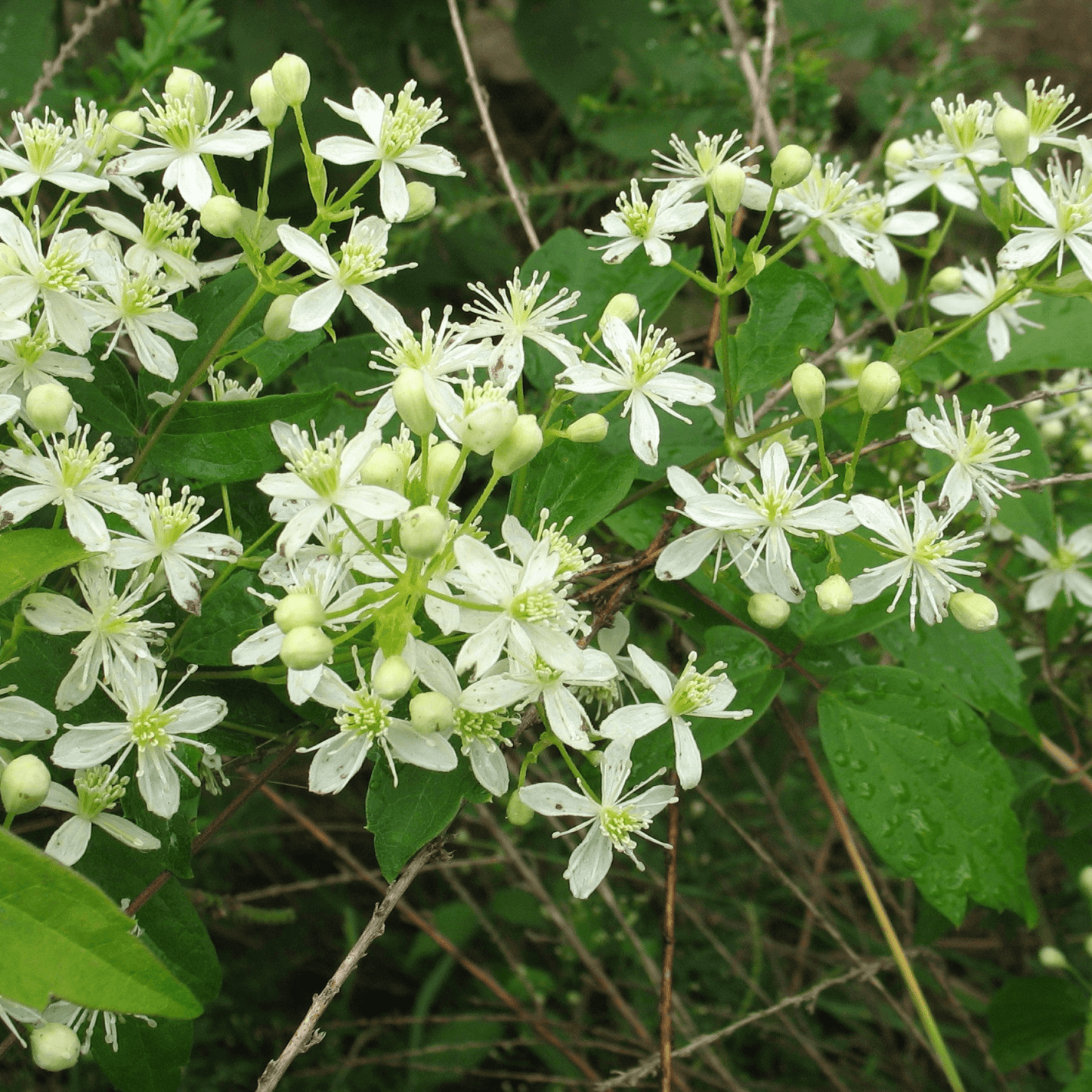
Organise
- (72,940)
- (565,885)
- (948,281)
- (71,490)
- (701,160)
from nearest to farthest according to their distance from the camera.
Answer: (72,940)
(71,490)
(701,160)
(948,281)
(565,885)

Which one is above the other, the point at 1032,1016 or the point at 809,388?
the point at 809,388

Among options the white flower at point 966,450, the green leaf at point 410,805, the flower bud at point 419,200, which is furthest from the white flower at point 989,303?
the green leaf at point 410,805

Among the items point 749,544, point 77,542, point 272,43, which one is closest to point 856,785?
point 749,544

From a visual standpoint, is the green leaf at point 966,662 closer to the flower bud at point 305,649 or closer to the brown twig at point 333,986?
the brown twig at point 333,986

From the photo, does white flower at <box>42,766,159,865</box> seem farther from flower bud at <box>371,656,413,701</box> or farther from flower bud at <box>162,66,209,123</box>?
flower bud at <box>162,66,209,123</box>

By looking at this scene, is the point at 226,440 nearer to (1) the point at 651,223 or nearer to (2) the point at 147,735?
(2) the point at 147,735

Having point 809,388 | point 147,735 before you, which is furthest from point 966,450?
point 147,735

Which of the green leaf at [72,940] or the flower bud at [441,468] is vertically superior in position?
the flower bud at [441,468]

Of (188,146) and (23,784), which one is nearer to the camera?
(23,784)
